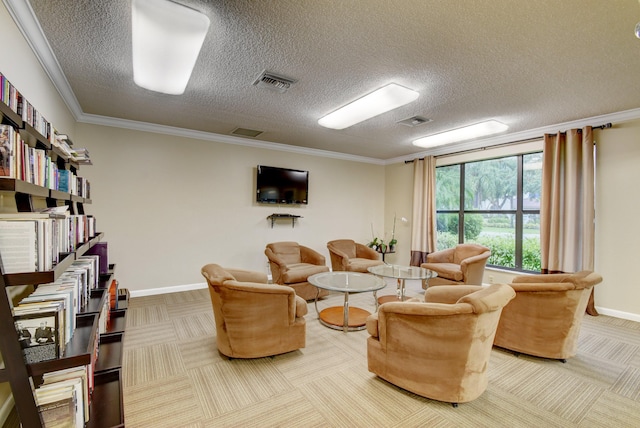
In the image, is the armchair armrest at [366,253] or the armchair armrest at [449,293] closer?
the armchair armrest at [449,293]

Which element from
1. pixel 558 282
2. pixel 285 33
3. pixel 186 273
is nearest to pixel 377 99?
pixel 285 33

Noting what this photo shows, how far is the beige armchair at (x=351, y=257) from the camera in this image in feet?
15.9

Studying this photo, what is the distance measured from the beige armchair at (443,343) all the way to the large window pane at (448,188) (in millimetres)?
4012

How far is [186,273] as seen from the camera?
4805 millimetres

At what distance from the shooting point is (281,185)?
5543 millimetres

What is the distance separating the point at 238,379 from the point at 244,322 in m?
0.43

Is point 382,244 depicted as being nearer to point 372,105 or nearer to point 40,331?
point 372,105

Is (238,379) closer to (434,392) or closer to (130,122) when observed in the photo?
(434,392)

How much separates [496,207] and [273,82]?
4.34m

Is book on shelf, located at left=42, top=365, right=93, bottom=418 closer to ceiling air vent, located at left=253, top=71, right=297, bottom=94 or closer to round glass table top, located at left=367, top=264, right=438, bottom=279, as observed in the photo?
ceiling air vent, located at left=253, top=71, right=297, bottom=94

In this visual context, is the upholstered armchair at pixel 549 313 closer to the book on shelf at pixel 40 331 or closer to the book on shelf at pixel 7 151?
the book on shelf at pixel 40 331

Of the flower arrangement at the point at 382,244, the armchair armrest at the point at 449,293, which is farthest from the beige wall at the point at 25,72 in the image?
the flower arrangement at the point at 382,244

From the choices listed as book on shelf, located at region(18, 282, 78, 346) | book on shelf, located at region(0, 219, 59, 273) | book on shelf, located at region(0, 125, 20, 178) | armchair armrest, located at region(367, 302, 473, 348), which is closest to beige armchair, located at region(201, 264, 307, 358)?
armchair armrest, located at region(367, 302, 473, 348)

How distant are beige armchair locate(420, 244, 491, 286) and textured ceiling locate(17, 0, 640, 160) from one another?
78.4 inches
